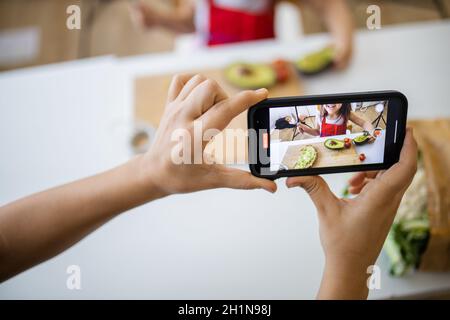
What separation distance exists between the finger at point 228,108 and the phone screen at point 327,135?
0.03 m

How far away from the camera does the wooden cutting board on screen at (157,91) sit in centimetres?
90

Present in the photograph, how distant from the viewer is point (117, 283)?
0.70m

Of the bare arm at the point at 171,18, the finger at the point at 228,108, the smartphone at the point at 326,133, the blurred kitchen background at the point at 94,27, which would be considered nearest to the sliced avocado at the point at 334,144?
the smartphone at the point at 326,133

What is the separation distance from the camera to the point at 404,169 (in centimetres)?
54

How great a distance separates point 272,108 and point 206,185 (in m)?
0.14

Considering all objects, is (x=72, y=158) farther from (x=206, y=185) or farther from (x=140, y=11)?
(x=140, y=11)

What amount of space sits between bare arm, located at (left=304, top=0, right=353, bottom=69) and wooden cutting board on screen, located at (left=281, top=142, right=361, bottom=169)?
447 mm

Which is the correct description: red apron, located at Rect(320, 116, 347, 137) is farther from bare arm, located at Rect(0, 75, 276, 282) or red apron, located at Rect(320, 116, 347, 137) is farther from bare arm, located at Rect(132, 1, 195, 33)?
bare arm, located at Rect(132, 1, 195, 33)

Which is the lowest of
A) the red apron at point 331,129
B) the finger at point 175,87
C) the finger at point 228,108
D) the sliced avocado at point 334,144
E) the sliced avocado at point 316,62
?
the sliced avocado at point 334,144

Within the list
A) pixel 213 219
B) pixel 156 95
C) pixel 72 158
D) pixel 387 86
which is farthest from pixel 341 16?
pixel 72 158

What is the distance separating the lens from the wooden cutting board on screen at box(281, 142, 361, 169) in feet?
1.82

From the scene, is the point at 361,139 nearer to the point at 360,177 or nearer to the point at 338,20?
the point at 360,177

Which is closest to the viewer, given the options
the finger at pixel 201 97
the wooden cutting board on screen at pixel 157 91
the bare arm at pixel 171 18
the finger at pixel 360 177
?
the finger at pixel 201 97

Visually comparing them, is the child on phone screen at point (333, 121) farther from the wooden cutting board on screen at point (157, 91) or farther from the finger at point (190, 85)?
the wooden cutting board on screen at point (157, 91)
